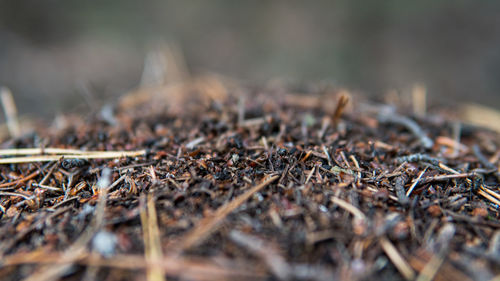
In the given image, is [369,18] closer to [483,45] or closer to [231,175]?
[483,45]

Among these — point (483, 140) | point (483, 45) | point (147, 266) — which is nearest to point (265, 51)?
point (483, 45)

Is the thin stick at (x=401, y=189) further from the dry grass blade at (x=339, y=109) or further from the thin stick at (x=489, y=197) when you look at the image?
the dry grass blade at (x=339, y=109)

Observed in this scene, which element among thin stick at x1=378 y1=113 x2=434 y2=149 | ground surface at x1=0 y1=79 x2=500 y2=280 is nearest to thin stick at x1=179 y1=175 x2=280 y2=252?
ground surface at x1=0 y1=79 x2=500 y2=280

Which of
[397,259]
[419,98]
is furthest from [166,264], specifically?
[419,98]

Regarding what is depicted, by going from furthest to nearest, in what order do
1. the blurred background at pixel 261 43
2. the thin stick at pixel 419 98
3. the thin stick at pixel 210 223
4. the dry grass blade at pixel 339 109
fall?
1. the blurred background at pixel 261 43
2. the thin stick at pixel 419 98
3. the dry grass blade at pixel 339 109
4. the thin stick at pixel 210 223

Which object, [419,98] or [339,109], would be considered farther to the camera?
[419,98]

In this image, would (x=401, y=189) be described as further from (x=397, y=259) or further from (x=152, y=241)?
(x=152, y=241)

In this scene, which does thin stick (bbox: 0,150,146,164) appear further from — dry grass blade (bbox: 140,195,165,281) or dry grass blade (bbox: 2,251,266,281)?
dry grass blade (bbox: 2,251,266,281)

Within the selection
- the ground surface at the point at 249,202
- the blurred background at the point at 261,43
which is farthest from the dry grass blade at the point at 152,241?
the blurred background at the point at 261,43
